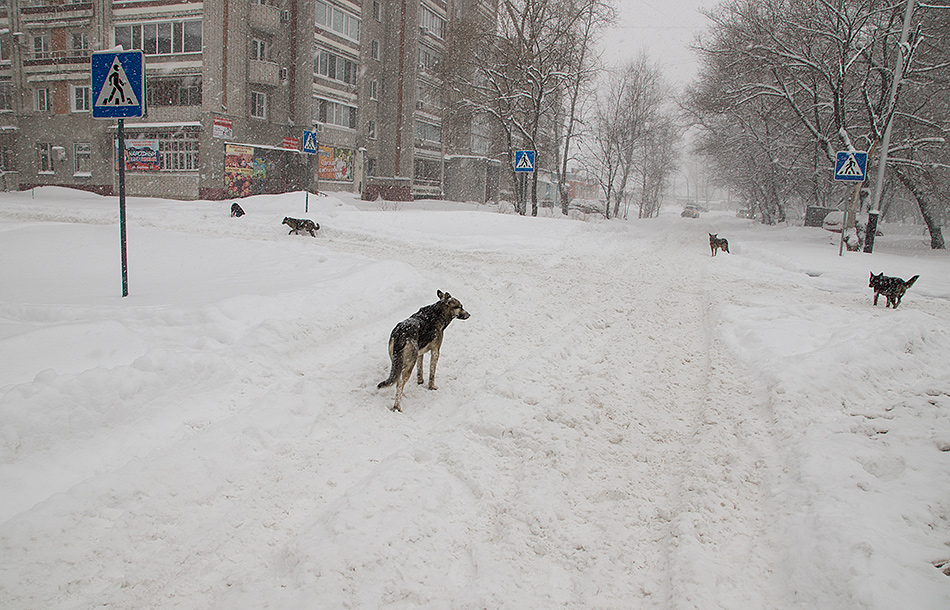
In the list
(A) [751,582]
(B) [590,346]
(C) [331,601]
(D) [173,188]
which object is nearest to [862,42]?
(B) [590,346]

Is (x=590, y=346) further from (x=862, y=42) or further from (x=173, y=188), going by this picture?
(x=173, y=188)

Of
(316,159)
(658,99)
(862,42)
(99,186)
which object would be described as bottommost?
(99,186)

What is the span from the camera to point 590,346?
276 inches

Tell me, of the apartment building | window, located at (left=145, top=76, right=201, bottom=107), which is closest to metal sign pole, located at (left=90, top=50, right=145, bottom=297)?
the apartment building

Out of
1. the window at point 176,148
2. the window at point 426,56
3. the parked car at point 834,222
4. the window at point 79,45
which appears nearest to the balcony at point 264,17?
the window at point 176,148

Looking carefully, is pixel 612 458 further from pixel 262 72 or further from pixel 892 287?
pixel 262 72

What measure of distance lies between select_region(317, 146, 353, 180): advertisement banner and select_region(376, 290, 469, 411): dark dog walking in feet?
113

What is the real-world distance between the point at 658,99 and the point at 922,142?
2916cm

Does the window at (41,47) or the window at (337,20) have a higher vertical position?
the window at (337,20)

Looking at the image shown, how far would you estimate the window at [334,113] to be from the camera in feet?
121

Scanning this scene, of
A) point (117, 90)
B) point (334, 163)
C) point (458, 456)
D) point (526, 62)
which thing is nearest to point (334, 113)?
point (334, 163)

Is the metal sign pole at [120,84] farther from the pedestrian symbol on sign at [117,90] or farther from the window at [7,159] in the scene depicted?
the window at [7,159]

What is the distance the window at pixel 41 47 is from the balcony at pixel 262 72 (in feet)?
48.3

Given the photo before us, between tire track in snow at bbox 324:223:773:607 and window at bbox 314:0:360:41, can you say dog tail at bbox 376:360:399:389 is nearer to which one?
tire track in snow at bbox 324:223:773:607
